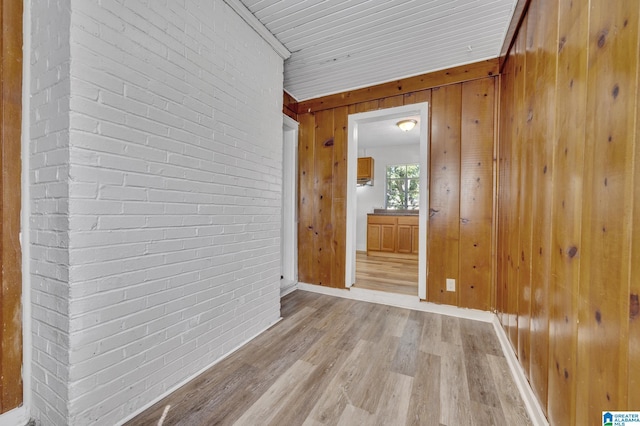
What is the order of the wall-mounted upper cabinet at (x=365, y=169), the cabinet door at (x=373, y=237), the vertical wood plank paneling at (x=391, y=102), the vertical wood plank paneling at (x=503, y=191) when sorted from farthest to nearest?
the wall-mounted upper cabinet at (x=365, y=169) < the cabinet door at (x=373, y=237) < the vertical wood plank paneling at (x=391, y=102) < the vertical wood plank paneling at (x=503, y=191)

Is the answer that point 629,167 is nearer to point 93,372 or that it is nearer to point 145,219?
point 145,219

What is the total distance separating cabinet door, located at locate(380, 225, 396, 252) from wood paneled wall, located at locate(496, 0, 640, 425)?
12.9ft

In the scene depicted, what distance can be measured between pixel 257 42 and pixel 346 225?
209 centimetres

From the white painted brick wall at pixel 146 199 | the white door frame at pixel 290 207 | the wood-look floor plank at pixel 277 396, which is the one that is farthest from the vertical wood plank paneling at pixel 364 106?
the wood-look floor plank at pixel 277 396

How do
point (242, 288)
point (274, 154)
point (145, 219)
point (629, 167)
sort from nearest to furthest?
point (629, 167), point (145, 219), point (242, 288), point (274, 154)

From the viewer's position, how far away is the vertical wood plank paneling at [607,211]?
0.66 m

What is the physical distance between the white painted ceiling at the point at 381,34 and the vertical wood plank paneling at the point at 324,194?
1.99 feet

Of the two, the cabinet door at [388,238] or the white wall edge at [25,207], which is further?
the cabinet door at [388,238]

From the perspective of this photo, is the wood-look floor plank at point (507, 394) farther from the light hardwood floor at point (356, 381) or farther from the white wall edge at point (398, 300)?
the white wall edge at point (398, 300)

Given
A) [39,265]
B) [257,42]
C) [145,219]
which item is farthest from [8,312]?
[257,42]

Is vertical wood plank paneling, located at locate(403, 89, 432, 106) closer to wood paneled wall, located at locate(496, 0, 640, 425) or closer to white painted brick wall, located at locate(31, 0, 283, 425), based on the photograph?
wood paneled wall, located at locate(496, 0, 640, 425)

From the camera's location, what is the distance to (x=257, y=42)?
6.68ft

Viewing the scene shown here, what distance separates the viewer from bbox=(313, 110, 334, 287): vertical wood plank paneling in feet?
10.5

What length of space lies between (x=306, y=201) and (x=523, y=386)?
2.66 metres
